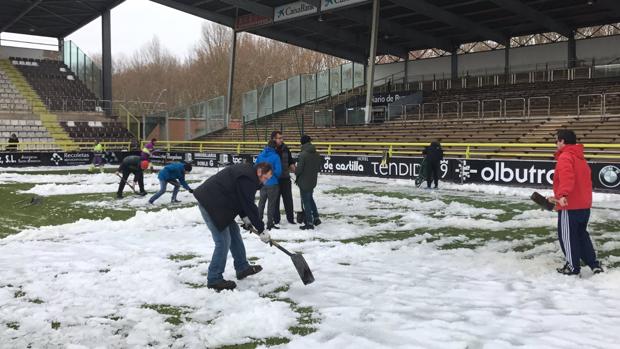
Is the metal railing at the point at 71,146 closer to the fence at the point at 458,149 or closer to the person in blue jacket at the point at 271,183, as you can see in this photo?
the fence at the point at 458,149

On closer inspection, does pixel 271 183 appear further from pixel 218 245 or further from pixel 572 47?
pixel 572 47

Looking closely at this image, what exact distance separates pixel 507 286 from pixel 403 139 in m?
22.7

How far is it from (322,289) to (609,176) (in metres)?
12.3

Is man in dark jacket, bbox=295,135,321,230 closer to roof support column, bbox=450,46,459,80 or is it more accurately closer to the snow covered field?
the snow covered field

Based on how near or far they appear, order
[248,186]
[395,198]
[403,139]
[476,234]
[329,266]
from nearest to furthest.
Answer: [248,186]
[329,266]
[476,234]
[395,198]
[403,139]

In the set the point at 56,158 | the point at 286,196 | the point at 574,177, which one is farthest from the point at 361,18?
the point at 574,177

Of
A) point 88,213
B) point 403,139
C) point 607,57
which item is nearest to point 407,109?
point 403,139

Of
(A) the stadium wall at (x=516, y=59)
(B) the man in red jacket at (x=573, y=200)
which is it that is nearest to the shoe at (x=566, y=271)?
(B) the man in red jacket at (x=573, y=200)

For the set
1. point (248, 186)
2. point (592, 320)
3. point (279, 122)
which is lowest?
point (592, 320)

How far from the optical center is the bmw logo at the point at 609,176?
1477 centimetres

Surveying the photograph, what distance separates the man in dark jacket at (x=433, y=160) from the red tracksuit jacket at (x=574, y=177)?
36.8ft

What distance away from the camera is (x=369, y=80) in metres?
32.6

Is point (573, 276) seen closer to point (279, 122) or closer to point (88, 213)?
point (88, 213)

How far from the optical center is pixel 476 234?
9492 mm
